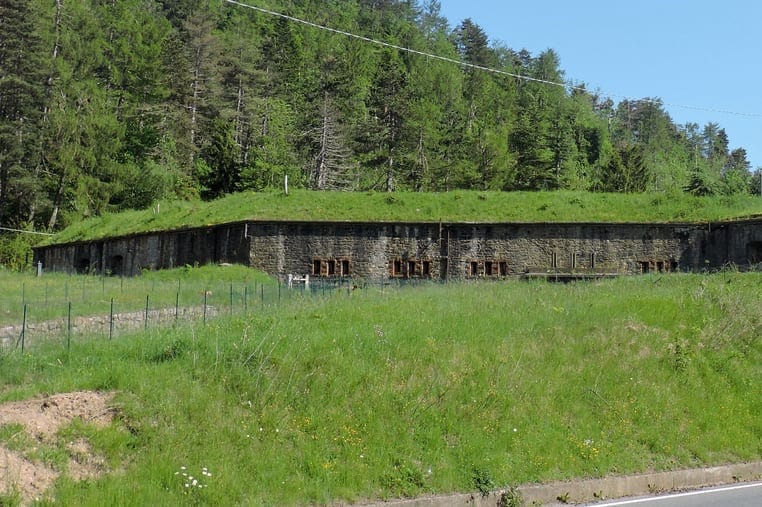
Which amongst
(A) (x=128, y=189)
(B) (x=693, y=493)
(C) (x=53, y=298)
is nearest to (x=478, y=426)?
(B) (x=693, y=493)

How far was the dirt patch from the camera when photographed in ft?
26.4

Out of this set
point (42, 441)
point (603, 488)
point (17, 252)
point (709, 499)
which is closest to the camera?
point (42, 441)

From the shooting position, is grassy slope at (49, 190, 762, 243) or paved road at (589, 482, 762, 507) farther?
grassy slope at (49, 190, 762, 243)

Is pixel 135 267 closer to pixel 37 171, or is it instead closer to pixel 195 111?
pixel 37 171

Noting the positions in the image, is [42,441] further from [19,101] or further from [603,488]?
[19,101]

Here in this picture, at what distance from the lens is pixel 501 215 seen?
34000 millimetres

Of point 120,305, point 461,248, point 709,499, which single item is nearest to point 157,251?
point 461,248

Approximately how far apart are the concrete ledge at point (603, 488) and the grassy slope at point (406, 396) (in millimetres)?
224

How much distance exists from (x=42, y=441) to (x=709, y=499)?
8466 mm

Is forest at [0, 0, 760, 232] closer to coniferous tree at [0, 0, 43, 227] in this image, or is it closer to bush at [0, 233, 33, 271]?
coniferous tree at [0, 0, 43, 227]

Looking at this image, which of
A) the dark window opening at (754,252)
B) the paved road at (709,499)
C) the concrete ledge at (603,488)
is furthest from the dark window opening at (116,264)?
the paved road at (709,499)

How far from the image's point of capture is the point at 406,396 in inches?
456

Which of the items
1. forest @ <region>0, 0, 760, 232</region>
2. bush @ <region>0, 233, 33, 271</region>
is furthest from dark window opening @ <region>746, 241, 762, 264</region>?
bush @ <region>0, 233, 33, 271</region>

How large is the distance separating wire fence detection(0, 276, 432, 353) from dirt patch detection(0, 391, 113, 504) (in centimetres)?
344
